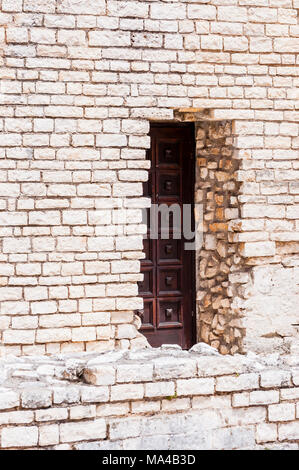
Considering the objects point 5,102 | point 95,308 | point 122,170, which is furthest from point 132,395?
point 5,102

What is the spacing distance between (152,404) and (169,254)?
10.9 ft

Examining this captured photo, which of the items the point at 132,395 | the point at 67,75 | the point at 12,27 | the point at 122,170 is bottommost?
the point at 132,395

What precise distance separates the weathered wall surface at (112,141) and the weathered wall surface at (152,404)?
1839mm

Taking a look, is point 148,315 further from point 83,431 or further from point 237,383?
point 83,431

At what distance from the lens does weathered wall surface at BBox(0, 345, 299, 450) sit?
356cm

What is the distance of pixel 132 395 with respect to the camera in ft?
12.2

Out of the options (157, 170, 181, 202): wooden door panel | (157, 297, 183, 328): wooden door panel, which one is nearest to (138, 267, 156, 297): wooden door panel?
(157, 297, 183, 328): wooden door panel

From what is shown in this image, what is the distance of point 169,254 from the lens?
698cm

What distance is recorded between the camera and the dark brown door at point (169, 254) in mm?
6891

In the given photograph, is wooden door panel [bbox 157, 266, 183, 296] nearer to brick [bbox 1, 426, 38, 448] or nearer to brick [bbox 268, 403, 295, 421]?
brick [bbox 268, 403, 295, 421]

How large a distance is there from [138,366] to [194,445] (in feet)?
1.76

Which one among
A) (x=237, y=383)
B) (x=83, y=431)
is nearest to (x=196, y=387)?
(x=237, y=383)

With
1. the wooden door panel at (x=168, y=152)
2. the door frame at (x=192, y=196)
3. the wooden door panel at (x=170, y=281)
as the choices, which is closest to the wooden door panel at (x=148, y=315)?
the wooden door panel at (x=170, y=281)
